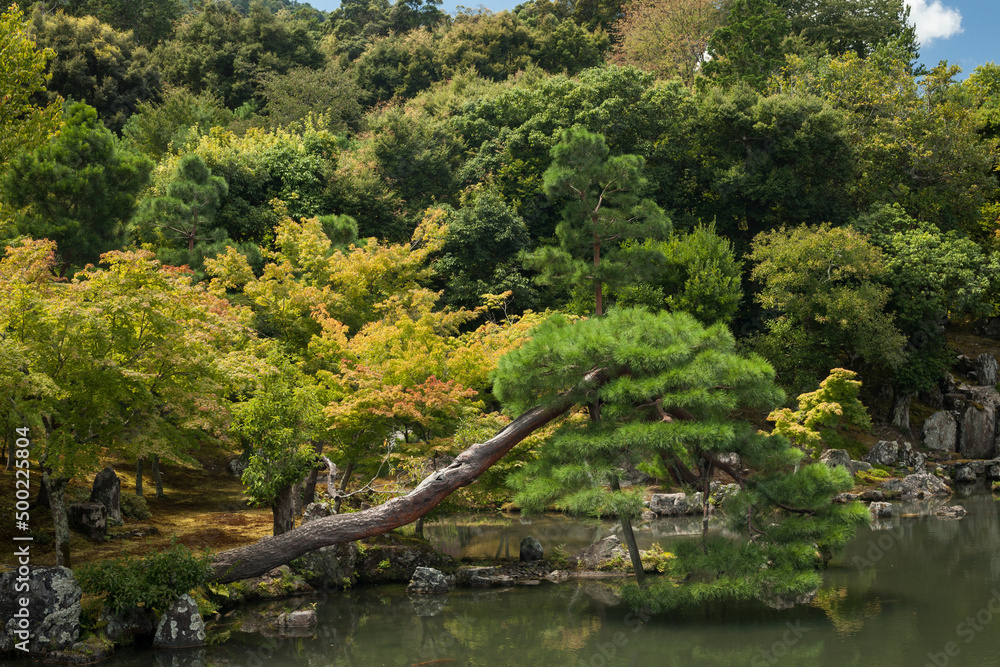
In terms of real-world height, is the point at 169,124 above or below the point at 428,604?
above

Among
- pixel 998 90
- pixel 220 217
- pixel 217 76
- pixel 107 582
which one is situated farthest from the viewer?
pixel 217 76

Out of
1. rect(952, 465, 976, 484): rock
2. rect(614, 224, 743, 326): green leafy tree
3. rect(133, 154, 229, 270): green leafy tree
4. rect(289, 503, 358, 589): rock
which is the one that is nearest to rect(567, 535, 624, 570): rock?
rect(289, 503, 358, 589): rock

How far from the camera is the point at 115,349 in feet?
31.3

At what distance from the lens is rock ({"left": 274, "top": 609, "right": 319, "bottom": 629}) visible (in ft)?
31.0

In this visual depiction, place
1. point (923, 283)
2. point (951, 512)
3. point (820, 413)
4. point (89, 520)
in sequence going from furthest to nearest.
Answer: point (923, 283)
point (820, 413)
point (951, 512)
point (89, 520)

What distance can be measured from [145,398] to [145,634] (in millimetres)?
2730

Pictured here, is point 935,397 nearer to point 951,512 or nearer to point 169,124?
point 951,512

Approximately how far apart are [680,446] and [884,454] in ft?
46.9

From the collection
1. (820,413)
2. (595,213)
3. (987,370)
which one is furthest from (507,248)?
(987,370)

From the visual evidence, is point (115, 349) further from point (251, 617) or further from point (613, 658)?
point (613, 658)

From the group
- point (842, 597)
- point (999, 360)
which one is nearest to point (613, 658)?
point (842, 597)

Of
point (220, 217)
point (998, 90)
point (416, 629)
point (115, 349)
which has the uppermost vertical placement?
point (998, 90)

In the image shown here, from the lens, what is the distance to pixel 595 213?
62.4 ft

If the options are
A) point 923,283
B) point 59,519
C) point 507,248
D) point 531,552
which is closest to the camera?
point 59,519
